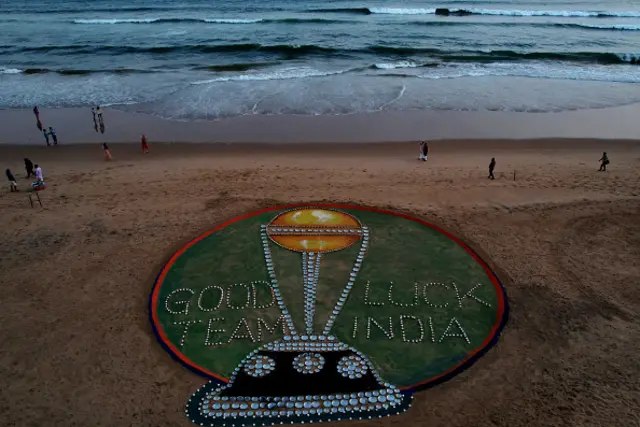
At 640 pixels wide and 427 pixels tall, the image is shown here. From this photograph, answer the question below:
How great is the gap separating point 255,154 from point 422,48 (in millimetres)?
29615

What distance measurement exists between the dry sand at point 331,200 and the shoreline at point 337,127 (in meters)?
1.32

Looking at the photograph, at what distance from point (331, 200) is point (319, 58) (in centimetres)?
2904

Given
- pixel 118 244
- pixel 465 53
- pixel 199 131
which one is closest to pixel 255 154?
pixel 199 131

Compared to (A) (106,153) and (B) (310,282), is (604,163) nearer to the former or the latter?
(B) (310,282)

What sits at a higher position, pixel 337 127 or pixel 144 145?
pixel 337 127

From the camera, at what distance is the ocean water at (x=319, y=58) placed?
3114 centimetres

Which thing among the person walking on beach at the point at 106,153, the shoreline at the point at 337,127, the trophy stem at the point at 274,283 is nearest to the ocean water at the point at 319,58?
the shoreline at the point at 337,127

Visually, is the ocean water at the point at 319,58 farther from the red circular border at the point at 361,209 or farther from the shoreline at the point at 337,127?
the red circular border at the point at 361,209

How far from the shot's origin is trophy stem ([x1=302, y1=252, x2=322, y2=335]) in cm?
1216

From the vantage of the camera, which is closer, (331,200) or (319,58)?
(331,200)

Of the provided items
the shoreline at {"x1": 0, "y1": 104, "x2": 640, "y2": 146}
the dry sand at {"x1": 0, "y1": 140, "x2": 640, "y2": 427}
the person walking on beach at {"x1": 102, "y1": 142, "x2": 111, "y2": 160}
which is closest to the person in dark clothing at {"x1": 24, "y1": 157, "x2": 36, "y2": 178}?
the dry sand at {"x1": 0, "y1": 140, "x2": 640, "y2": 427}

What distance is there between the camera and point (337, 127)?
26766 millimetres

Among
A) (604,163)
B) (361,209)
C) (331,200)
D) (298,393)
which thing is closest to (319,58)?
(604,163)

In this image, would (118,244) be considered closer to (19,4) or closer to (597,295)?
(597,295)
